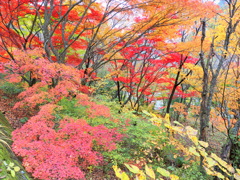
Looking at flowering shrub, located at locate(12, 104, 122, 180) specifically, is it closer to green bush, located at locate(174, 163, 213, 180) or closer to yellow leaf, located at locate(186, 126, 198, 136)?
yellow leaf, located at locate(186, 126, 198, 136)

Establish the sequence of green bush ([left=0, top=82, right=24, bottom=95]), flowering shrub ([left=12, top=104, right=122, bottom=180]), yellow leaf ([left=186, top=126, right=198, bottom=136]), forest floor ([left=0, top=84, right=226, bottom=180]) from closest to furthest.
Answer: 1. yellow leaf ([left=186, top=126, right=198, bottom=136])
2. flowering shrub ([left=12, top=104, right=122, bottom=180])
3. forest floor ([left=0, top=84, right=226, bottom=180])
4. green bush ([left=0, top=82, right=24, bottom=95])

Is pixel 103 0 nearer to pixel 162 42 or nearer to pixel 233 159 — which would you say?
pixel 162 42

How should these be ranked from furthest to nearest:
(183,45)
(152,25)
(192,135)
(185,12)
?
(183,45)
(152,25)
(185,12)
(192,135)

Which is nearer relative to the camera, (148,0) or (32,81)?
(148,0)

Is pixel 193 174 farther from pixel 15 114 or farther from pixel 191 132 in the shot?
pixel 15 114

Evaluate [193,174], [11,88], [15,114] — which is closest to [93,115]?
[15,114]

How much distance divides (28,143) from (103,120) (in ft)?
10.1

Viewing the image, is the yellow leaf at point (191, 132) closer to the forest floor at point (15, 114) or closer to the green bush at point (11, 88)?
the forest floor at point (15, 114)

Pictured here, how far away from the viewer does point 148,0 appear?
567 cm

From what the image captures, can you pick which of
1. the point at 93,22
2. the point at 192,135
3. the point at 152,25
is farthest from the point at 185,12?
the point at 192,135

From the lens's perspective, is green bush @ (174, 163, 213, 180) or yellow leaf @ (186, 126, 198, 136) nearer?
yellow leaf @ (186, 126, 198, 136)

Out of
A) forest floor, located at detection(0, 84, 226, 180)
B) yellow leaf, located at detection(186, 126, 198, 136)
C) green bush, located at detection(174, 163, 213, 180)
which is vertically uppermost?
yellow leaf, located at detection(186, 126, 198, 136)

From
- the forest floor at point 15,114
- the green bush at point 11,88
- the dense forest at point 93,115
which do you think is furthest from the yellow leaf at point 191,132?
the green bush at point 11,88

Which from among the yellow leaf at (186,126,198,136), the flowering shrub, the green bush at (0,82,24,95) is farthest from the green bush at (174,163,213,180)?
the green bush at (0,82,24,95)
